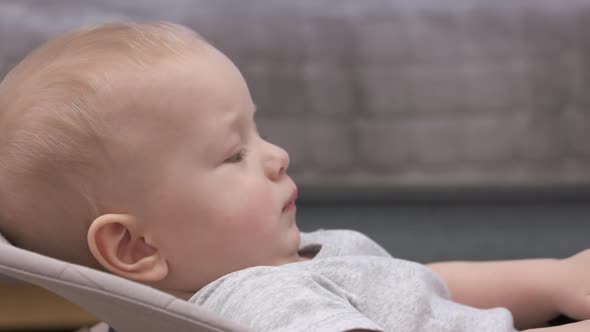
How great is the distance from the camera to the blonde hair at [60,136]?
75cm

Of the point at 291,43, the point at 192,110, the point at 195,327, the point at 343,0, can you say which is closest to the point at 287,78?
the point at 291,43

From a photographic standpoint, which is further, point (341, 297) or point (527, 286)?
point (527, 286)

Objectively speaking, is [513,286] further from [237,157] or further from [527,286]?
[237,157]

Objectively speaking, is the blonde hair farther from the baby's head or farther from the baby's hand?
the baby's hand

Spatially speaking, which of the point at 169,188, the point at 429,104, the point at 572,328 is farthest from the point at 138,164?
the point at 429,104

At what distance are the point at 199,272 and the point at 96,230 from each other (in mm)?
104

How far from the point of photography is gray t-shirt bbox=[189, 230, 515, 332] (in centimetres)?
69

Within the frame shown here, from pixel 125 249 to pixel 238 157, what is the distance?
0.13 m

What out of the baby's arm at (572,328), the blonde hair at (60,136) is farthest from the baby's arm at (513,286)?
the blonde hair at (60,136)

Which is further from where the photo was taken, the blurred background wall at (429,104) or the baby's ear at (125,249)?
the blurred background wall at (429,104)

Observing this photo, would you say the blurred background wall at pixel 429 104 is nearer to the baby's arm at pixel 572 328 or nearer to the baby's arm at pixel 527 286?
the baby's arm at pixel 527 286

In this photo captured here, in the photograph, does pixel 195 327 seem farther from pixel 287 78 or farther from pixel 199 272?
pixel 287 78

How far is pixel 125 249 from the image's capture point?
79cm

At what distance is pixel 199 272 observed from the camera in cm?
80
